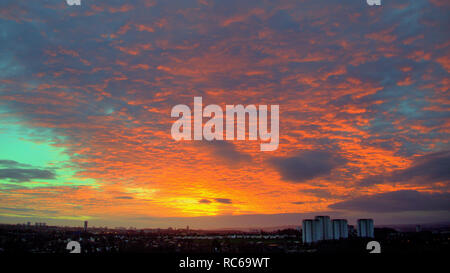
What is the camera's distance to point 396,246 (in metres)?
167

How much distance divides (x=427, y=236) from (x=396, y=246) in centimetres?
4169
